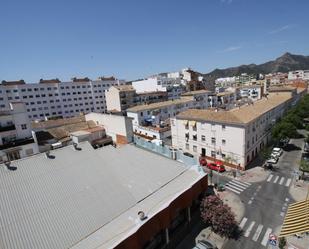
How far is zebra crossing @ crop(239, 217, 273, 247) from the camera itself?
19.1 meters

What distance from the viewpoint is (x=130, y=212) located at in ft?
54.8

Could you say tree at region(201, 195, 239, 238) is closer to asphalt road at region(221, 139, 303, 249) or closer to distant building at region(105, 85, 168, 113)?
asphalt road at region(221, 139, 303, 249)

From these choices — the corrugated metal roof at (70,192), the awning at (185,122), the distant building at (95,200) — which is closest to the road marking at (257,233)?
the distant building at (95,200)

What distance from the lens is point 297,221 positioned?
16578mm

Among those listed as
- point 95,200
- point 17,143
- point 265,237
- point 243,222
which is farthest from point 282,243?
point 17,143

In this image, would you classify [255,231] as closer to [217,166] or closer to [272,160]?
[217,166]

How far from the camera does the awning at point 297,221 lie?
15.6 m

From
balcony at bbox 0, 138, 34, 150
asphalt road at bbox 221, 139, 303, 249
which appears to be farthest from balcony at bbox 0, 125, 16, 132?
asphalt road at bbox 221, 139, 303, 249

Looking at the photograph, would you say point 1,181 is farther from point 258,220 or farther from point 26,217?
point 258,220

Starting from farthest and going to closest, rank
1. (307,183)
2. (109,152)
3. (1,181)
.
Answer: (307,183) < (109,152) < (1,181)

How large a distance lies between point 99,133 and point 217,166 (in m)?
26.0

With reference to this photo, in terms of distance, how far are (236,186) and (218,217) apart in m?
12.0

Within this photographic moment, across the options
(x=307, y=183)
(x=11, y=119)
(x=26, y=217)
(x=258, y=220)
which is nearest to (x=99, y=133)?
(x=11, y=119)

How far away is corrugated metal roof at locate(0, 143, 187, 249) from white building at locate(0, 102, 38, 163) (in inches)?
626
